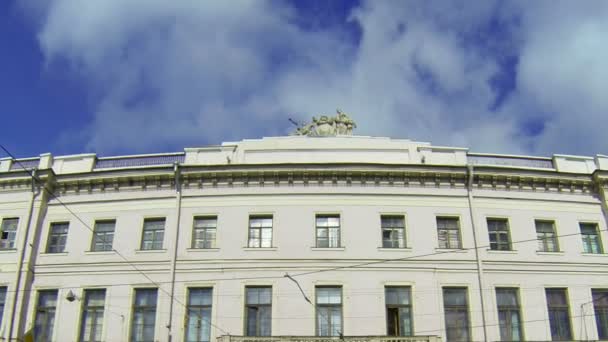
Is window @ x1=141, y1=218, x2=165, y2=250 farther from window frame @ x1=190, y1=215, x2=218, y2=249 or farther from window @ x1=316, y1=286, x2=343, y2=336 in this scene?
window @ x1=316, y1=286, x2=343, y2=336

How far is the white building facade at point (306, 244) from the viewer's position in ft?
88.0

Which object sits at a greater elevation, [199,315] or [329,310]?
[329,310]

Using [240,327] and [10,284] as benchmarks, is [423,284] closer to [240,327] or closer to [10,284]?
[240,327]

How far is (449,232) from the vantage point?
28422 millimetres

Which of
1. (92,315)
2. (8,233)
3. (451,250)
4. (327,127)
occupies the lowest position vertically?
(92,315)

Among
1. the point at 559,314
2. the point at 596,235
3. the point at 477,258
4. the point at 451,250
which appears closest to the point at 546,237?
the point at 596,235

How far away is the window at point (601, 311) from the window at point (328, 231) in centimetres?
1187

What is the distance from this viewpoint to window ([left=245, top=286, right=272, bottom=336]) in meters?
26.6

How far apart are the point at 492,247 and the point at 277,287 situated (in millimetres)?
10042

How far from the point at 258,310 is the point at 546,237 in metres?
Answer: 13.9

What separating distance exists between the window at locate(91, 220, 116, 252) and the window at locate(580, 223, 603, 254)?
2225 cm

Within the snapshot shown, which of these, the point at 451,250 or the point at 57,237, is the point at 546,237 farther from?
the point at 57,237

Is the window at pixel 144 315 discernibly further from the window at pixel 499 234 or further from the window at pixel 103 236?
the window at pixel 499 234

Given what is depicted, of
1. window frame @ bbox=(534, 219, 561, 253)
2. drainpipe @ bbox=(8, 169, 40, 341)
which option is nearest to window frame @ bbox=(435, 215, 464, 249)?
window frame @ bbox=(534, 219, 561, 253)
